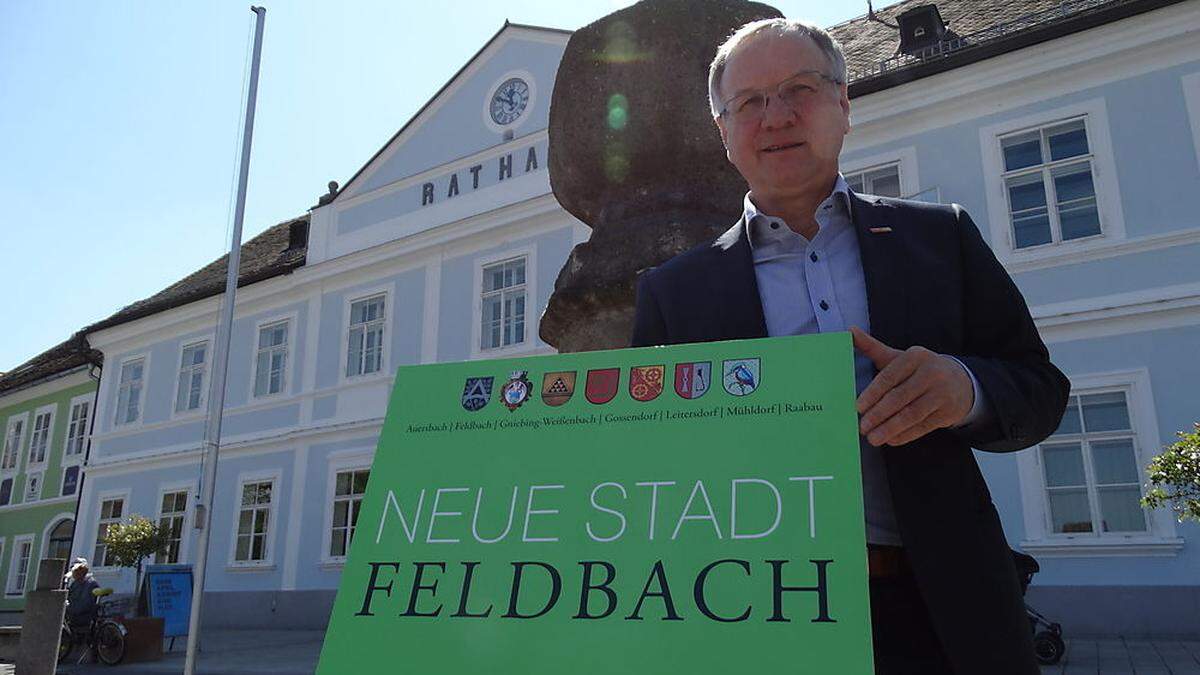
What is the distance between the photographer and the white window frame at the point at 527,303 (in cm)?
1664

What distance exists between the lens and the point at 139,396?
73.8ft

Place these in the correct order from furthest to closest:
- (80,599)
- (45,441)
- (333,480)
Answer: (45,441) < (333,480) < (80,599)

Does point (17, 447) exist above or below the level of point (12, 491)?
above

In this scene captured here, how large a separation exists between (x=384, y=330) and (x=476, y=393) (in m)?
17.7

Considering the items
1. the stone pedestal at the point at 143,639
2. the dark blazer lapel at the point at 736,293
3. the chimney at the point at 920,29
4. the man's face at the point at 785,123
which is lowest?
the stone pedestal at the point at 143,639

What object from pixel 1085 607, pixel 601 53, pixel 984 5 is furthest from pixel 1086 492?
pixel 601 53

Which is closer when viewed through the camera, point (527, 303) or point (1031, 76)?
point (1031, 76)

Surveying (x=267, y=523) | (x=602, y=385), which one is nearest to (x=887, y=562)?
(x=602, y=385)

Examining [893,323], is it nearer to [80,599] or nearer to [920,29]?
[80,599]

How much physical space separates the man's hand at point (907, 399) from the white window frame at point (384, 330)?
1711 centimetres

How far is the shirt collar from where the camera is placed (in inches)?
65.3

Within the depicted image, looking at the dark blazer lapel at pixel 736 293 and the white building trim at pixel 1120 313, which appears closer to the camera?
the dark blazer lapel at pixel 736 293

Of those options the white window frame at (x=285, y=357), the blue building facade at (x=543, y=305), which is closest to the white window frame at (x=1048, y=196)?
the blue building facade at (x=543, y=305)

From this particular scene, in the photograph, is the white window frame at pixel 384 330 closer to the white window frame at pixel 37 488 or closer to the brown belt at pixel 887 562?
the white window frame at pixel 37 488
